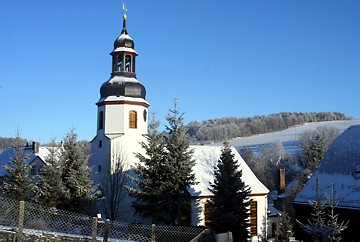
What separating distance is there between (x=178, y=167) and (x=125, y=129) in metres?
6.32

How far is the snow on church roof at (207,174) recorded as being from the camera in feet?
82.2

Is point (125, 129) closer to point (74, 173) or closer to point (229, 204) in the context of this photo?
point (74, 173)

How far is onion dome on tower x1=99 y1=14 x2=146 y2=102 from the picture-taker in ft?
88.2

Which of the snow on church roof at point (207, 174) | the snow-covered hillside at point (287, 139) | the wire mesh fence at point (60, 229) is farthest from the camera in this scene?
the snow-covered hillside at point (287, 139)

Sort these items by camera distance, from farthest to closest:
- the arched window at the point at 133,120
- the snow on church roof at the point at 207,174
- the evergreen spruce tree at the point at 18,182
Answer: the arched window at the point at 133,120 → the snow on church roof at the point at 207,174 → the evergreen spruce tree at the point at 18,182

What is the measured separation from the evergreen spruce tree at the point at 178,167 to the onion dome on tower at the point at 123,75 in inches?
201

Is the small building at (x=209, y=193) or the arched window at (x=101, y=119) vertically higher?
the arched window at (x=101, y=119)

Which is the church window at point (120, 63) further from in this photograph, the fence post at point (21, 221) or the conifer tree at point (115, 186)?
the fence post at point (21, 221)

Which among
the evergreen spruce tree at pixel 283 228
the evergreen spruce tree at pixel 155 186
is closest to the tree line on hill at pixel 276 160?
the evergreen spruce tree at pixel 283 228

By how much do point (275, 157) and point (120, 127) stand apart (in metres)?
52.3

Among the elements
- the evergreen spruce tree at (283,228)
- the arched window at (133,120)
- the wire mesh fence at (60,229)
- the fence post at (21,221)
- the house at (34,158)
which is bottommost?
the evergreen spruce tree at (283,228)

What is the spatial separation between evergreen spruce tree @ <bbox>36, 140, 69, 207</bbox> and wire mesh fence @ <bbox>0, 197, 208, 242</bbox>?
16.3 feet

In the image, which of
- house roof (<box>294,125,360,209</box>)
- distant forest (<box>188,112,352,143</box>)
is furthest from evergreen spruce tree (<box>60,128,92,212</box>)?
distant forest (<box>188,112,352,143</box>)

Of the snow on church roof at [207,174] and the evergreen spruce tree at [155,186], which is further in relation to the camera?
the snow on church roof at [207,174]
